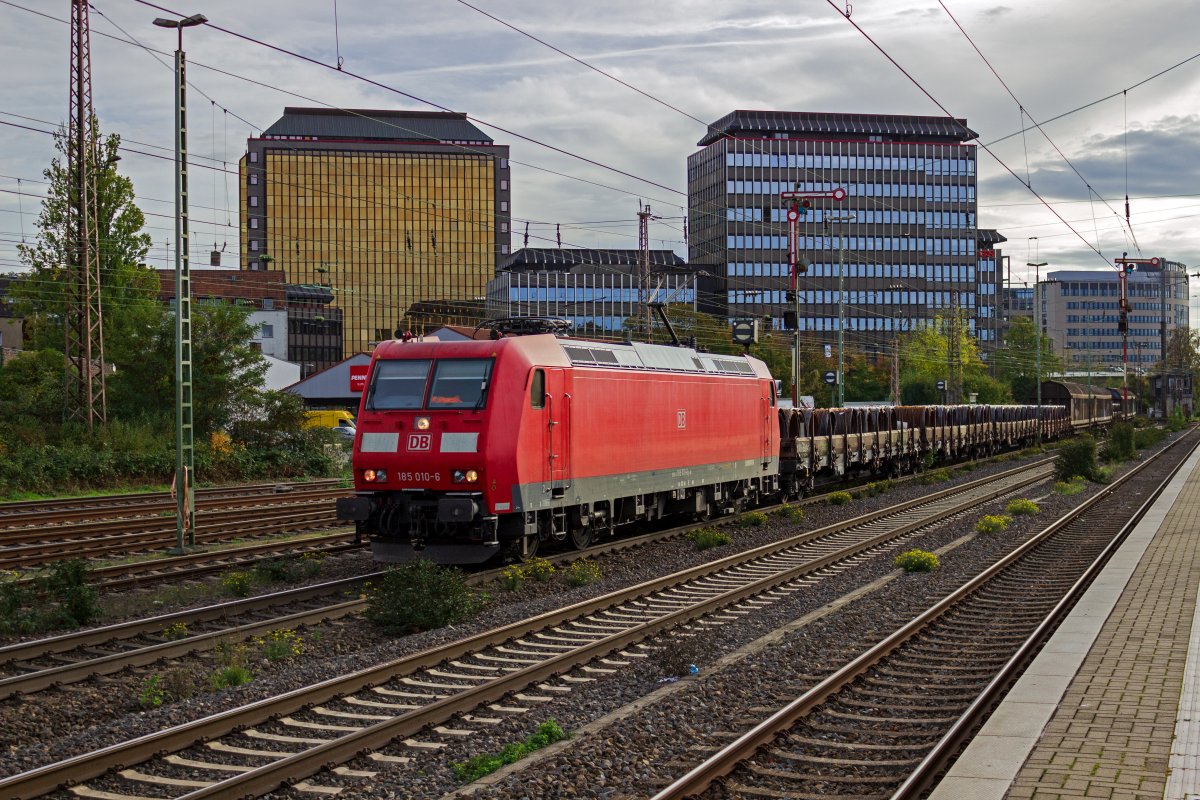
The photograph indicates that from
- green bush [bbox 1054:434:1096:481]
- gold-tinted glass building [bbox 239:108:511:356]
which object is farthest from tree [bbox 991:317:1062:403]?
green bush [bbox 1054:434:1096:481]

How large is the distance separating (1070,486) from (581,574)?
23.0m

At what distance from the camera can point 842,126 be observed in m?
134

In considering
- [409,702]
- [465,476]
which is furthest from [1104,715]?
[465,476]

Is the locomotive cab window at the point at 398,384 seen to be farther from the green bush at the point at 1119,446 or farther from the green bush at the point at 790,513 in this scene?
the green bush at the point at 1119,446

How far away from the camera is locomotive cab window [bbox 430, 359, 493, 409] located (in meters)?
17.1

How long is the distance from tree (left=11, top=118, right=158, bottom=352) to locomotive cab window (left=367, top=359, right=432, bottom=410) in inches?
877

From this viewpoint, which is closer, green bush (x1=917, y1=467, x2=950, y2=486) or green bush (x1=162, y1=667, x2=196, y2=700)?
green bush (x1=162, y1=667, x2=196, y2=700)

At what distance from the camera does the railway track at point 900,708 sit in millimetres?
8156

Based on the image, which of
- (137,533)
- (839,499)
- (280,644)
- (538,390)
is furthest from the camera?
(839,499)

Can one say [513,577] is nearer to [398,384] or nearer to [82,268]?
[398,384]

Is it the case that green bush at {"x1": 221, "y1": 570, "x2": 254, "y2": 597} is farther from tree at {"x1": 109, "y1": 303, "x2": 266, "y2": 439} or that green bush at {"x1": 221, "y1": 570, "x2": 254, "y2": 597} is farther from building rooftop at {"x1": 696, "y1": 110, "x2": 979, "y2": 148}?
building rooftop at {"x1": 696, "y1": 110, "x2": 979, "y2": 148}

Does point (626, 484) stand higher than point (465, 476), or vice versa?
point (465, 476)

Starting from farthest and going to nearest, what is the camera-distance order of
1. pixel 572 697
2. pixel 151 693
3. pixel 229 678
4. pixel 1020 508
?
pixel 1020 508
pixel 229 678
pixel 572 697
pixel 151 693

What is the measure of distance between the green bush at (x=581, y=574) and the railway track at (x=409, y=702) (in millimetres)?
1099
